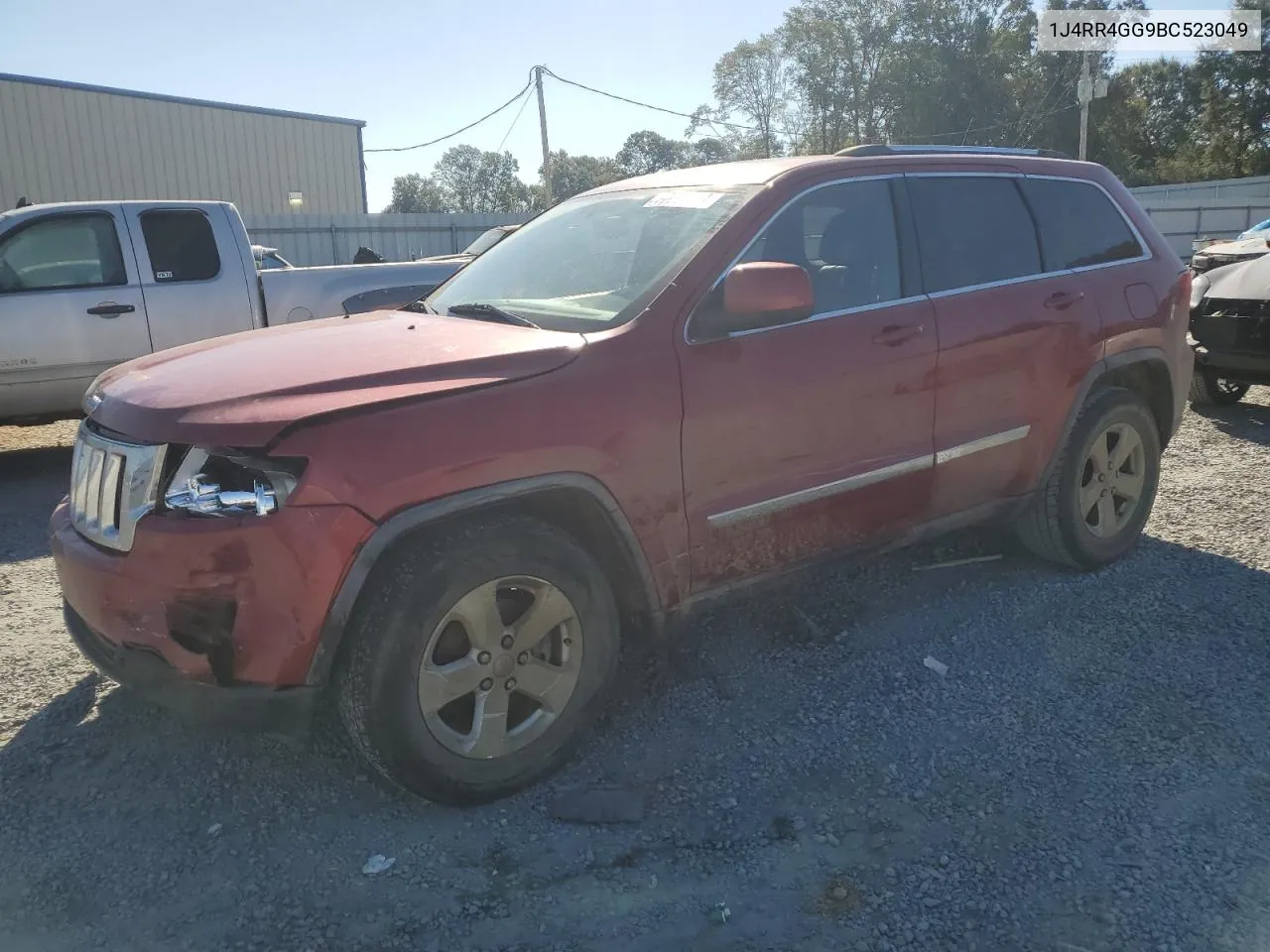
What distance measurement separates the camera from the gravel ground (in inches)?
97.1

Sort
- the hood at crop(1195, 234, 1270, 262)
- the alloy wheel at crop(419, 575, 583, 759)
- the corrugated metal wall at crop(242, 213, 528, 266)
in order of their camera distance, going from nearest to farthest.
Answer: the alloy wheel at crop(419, 575, 583, 759)
the hood at crop(1195, 234, 1270, 262)
the corrugated metal wall at crop(242, 213, 528, 266)

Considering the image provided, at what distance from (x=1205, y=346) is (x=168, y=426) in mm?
7969

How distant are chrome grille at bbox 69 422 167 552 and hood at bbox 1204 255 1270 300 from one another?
7.92 m

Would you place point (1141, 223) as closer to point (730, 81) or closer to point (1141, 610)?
point (1141, 610)

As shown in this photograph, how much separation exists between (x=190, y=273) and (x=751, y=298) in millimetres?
6089

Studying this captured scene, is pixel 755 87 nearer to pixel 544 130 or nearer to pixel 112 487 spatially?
pixel 544 130

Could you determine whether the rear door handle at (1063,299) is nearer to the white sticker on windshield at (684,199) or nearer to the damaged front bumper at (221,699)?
the white sticker on windshield at (684,199)

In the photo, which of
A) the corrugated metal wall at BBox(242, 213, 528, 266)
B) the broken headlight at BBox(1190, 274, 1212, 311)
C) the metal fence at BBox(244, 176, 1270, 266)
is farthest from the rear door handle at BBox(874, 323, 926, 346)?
the metal fence at BBox(244, 176, 1270, 266)

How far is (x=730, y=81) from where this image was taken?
53781 mm

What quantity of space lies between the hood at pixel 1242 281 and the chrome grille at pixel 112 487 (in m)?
7.92

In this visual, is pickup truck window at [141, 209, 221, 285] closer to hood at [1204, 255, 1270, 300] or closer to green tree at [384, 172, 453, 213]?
hood at [1204, 255, 1270, 300]

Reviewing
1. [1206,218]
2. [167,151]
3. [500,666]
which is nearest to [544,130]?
[167,151]

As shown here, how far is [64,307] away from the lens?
7.23m

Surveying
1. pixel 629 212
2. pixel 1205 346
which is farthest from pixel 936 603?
pixel 1205 346
